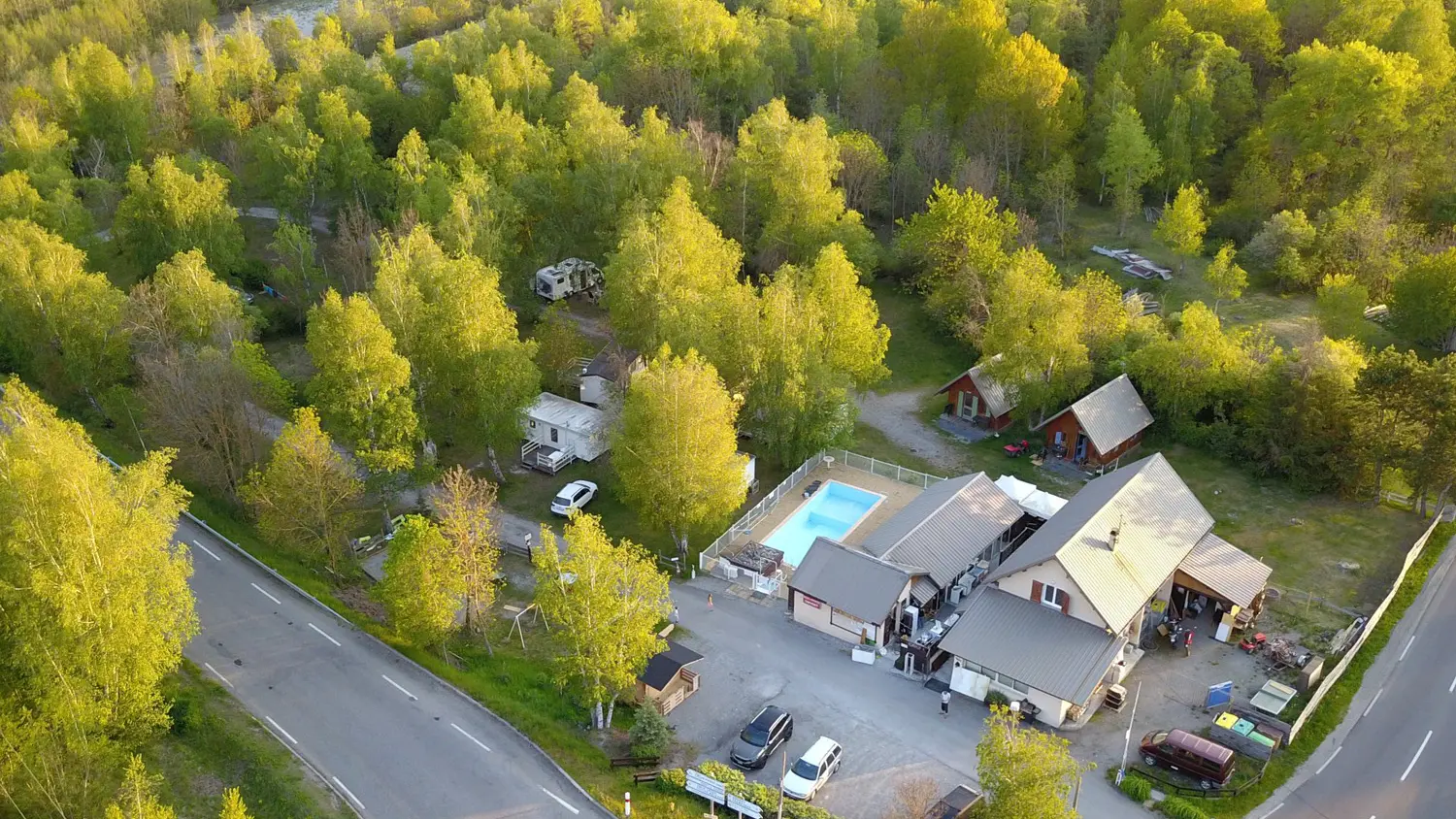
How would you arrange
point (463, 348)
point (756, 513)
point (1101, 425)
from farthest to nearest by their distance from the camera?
point (1101, 425)
point (463, 348)
point (756, 513)

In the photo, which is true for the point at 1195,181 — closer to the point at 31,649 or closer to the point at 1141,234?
the point at 1141,234

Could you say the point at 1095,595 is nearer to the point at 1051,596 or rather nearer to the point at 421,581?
the point at 1051,596

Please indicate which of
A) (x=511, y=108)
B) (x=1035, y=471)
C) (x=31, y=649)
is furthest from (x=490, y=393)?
(x=511, y=108)

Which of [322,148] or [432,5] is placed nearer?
[322,148]

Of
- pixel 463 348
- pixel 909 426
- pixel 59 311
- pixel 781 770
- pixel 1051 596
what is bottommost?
pixel 909 426

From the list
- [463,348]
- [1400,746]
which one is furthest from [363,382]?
[1400,746]

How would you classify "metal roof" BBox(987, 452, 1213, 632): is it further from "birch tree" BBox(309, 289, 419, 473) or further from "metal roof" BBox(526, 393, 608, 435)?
"birch tree" BBox(309, 289, 419, 473)

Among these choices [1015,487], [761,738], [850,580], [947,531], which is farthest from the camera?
[1015,487]
